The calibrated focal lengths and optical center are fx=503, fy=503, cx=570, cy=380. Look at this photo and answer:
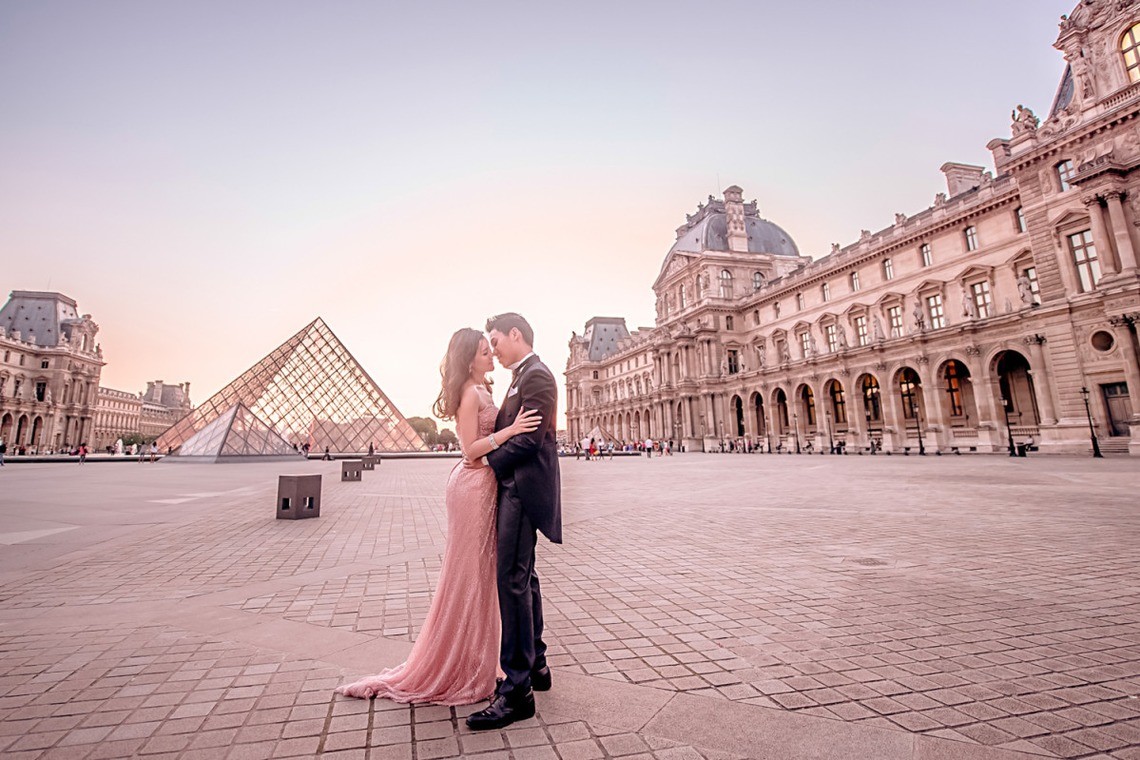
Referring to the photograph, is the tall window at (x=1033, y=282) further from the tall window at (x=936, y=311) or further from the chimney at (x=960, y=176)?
the chimney at (x=960, y=176)

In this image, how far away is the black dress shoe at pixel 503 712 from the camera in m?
2.26

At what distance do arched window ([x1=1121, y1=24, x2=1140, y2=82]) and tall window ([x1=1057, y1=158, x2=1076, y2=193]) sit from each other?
343 cm

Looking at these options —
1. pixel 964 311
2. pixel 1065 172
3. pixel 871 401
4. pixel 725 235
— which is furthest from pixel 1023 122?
pixel 725 235

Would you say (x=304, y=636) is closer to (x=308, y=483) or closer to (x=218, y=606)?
(x=218, y=606)

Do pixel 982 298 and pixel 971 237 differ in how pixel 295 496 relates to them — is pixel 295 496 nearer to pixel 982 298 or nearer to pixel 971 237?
pixel 982 298

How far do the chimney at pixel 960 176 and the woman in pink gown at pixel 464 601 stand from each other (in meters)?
44.1

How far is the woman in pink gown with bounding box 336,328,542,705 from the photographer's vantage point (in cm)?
257

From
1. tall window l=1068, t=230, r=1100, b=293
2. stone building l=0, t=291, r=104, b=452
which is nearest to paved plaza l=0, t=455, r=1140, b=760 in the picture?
tall window l=1068, t=230, r=1100, b=293

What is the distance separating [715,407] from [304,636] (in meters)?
47.6

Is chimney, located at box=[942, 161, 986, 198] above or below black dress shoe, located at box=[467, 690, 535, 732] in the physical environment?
above

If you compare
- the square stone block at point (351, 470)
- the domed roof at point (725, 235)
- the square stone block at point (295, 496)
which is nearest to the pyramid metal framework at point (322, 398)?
the square stone block at point (351, 470)

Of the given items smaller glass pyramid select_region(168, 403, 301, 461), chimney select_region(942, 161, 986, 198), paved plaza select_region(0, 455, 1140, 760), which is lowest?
paved plaza select_region(0, 455, 1140, 760)

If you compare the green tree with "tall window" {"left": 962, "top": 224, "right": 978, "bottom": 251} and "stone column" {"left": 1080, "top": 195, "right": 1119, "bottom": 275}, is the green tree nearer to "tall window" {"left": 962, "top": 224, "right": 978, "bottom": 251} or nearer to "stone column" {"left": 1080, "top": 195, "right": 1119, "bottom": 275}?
"tall window" {"left": 962, "top": 224, "right": 978, "bottom": 251}

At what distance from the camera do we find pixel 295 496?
8.92 m
